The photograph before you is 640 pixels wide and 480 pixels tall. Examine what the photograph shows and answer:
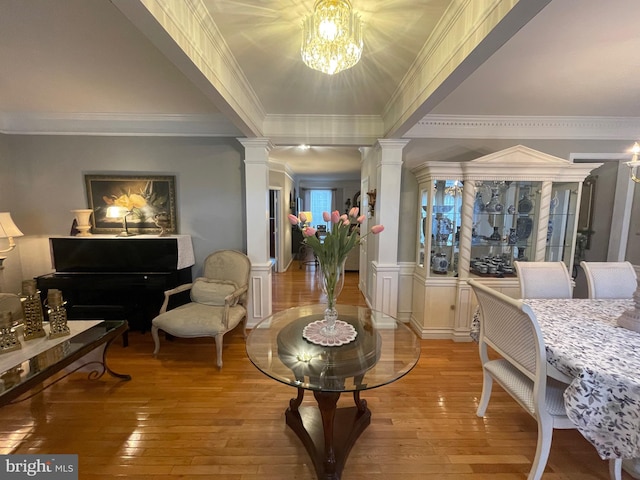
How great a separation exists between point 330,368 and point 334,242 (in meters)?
0.67

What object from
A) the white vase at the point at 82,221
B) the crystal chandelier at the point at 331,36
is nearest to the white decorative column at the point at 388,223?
the crystal chandelier at the point at 331,36

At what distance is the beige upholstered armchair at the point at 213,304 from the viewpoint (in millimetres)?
2404

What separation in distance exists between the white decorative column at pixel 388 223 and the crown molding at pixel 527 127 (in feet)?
1.37

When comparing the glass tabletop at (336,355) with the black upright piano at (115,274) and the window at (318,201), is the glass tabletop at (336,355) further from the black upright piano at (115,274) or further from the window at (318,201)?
the window at (318,201)

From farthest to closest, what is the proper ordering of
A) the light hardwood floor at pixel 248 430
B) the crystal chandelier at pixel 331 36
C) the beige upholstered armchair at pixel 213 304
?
the beige upholstered armchair at pixel 213 304 → the light hardwood floor at pixel 248 430 → the crystal chandelier at pixel 331 36

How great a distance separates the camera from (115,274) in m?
2.82

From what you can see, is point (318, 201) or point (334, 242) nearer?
point (334, 242)

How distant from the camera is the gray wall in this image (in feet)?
10.0

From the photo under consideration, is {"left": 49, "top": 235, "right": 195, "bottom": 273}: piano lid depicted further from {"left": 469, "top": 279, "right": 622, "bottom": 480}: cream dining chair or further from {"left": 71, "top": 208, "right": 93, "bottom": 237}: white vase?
{"left": 469, "top": 279, "right": 622, "bottom": 480}: cream dining chair

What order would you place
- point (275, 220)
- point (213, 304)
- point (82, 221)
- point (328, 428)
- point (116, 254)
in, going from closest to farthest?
point (328, 428)
point (213, 304)
point (116, 254)
point (82, 221)
point (275, 220)

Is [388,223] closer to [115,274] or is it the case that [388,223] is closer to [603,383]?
[603,383]

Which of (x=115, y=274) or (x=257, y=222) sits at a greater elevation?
(x=257, y=222)

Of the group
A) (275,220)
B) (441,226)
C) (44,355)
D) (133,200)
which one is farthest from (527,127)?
(44,355)

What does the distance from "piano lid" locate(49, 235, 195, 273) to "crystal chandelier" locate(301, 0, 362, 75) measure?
2.38 meters
